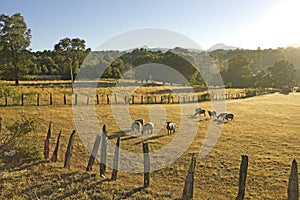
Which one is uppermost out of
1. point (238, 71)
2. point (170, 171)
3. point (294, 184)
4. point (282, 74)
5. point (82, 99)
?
point (238, 71)

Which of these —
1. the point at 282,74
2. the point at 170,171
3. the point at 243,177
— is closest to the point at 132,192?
the point at 243,177

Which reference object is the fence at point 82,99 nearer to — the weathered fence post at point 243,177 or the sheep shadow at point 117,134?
the sheep shadow at point 117,134

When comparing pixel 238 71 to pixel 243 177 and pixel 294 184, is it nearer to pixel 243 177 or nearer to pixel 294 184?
pixel 243 177

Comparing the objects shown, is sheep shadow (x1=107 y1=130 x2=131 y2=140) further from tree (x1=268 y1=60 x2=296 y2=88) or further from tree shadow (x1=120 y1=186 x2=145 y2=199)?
tree (x1=268 y1=60 x2=296 y2=88)

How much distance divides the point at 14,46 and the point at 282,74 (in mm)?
65127

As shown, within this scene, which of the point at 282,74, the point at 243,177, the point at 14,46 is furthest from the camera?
the point at 282,74

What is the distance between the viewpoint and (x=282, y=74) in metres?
73.5

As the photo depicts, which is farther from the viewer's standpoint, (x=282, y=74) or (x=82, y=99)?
(x=282, y=74)

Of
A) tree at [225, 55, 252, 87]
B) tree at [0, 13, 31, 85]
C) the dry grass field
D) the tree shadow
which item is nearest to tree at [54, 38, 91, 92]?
tree at [0, 13, 31, 85]

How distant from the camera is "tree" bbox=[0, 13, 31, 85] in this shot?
38531 millimetres

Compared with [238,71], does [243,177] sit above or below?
below

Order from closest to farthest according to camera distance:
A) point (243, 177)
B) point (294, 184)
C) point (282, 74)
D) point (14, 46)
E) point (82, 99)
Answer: point (294, 184) → point (243, 177) → point (82, 99) → point (14, 46) → point (282, 74)

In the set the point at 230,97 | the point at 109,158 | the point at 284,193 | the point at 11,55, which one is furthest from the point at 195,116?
the point at 11,55

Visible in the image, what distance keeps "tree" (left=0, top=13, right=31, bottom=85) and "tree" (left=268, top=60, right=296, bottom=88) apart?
60.8m
